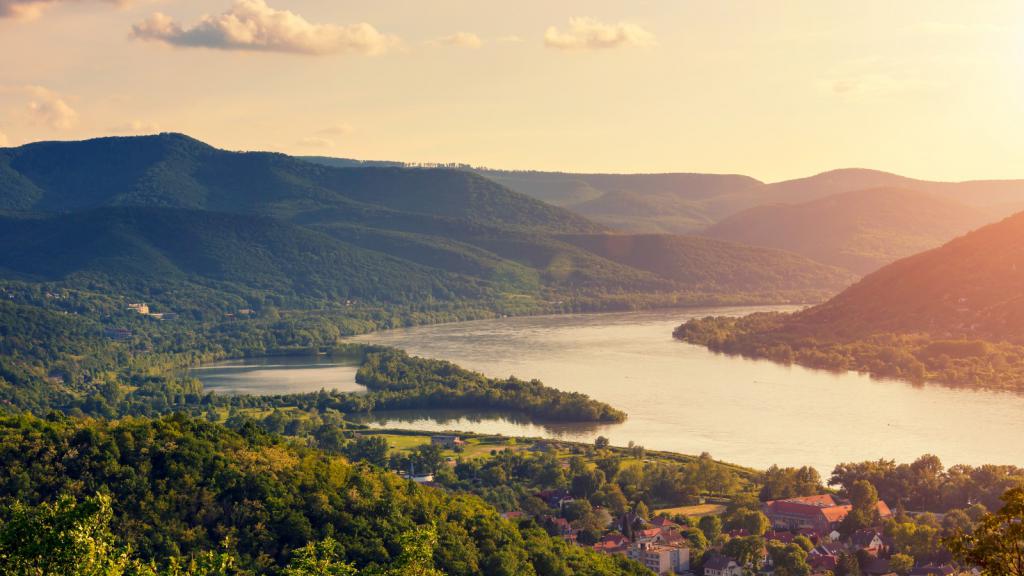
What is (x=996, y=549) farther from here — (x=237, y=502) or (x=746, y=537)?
(x=746, y=537)

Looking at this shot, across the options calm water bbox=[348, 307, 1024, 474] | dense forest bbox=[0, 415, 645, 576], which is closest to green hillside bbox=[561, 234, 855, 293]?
calm water bbox=[348, 307, 1024, 474]

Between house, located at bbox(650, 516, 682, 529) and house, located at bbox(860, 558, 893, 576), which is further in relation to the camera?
house, located at bbox(650, 516, 682, 529)

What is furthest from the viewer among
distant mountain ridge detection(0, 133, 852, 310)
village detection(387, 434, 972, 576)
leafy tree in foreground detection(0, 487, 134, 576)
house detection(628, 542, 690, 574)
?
distant mountain ridge detection(0, 133, 852, 310)

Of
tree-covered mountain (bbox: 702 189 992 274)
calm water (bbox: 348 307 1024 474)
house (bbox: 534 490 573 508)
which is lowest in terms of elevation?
house (bbox: 534 490 573 508)

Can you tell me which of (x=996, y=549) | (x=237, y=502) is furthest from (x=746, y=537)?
(x=996, y=549)

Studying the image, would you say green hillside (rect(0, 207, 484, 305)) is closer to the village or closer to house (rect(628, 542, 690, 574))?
the village

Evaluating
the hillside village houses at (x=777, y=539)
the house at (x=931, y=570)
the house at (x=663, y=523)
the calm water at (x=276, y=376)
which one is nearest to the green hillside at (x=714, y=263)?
the calm water at (x=276, y=376)

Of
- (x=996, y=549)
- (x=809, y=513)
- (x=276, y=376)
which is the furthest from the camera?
(x=276, y=376)
